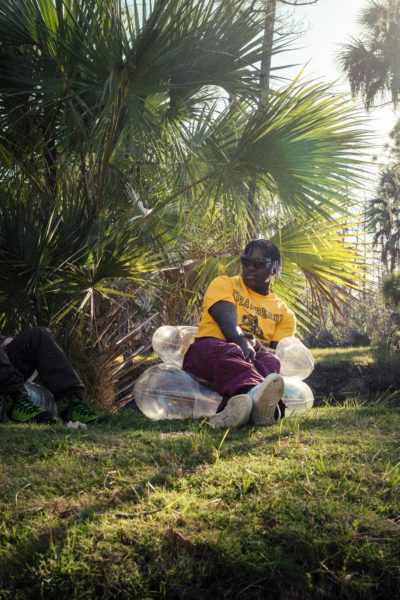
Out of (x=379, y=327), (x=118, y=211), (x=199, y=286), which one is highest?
(x=118, y=211)

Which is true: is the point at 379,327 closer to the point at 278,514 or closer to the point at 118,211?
the point at 118,211

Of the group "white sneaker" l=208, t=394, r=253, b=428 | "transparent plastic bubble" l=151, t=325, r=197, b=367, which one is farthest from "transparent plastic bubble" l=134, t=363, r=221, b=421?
"white sneaker" l=208, t=394, r=253, b=428

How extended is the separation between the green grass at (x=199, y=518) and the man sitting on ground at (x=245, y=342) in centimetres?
40

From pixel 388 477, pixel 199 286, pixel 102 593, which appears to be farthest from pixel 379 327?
pixel 102 593

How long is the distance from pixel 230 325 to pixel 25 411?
135cm

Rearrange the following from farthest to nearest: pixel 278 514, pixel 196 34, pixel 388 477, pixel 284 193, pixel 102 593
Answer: pixel 284 193 < pixel 196 34 < pixel 388 477 < pixel 278 514 < pixel 102 593

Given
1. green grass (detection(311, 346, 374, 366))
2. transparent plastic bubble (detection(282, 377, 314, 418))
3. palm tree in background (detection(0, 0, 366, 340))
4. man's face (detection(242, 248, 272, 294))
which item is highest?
palm tree in background (detection(0, 0, 366, 340))

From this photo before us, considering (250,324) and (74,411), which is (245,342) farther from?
(74,411)

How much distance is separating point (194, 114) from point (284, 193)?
40.3 inches

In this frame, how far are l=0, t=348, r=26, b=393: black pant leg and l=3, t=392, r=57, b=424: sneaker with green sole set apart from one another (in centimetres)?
6

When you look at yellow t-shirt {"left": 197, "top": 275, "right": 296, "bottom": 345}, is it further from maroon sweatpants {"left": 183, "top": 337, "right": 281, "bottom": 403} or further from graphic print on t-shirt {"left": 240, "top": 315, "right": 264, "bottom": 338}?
maroon sweatpants {"left": 183, "top": 337, "right": 281, "bottom": 403}

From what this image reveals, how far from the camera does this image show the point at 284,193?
5344 millimetres

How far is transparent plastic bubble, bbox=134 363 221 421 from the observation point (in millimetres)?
4301

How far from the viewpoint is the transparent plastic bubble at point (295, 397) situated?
4.36m
